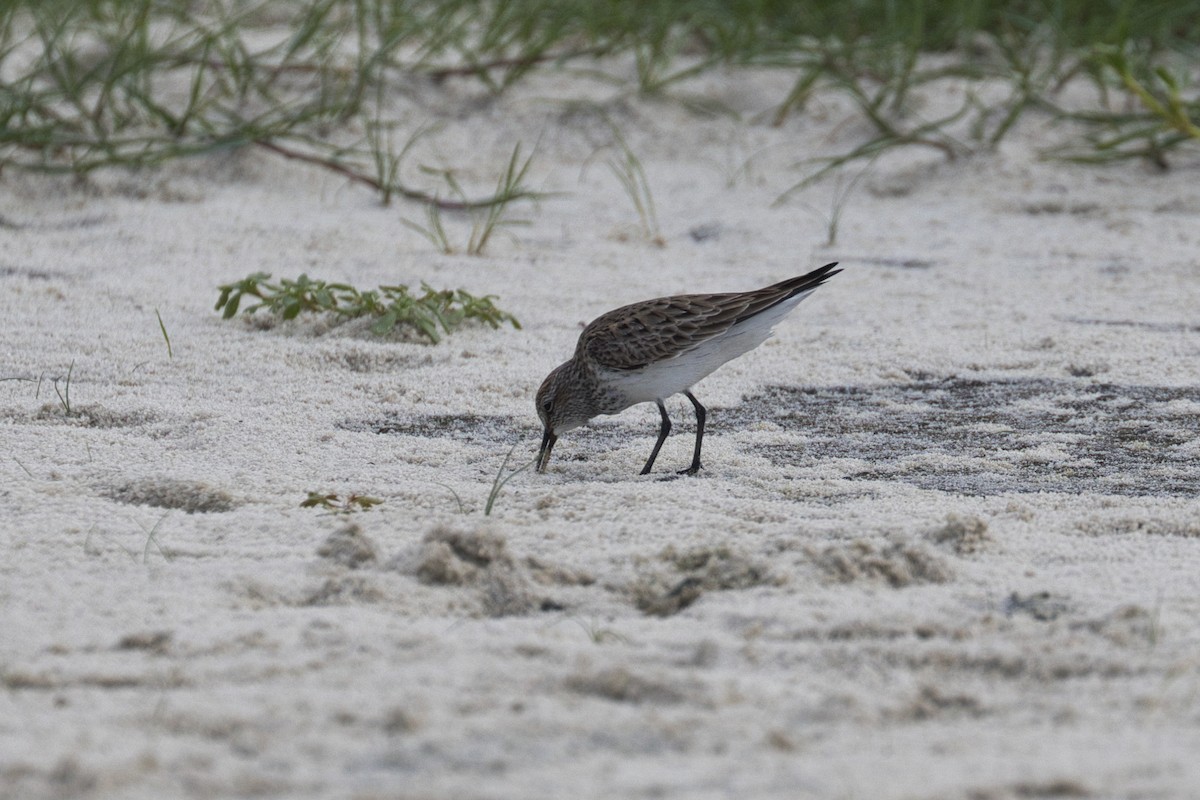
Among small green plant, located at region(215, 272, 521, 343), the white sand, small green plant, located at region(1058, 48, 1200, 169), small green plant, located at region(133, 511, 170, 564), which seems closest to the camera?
the white sand

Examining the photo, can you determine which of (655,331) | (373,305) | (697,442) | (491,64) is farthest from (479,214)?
(697,442)

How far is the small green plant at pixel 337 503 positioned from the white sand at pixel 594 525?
0.15 ft

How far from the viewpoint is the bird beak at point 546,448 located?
402cm

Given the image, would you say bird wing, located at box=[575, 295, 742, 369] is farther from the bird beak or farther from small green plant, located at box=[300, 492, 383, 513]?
small green plant, located at box=[300, 492, 383, 513]

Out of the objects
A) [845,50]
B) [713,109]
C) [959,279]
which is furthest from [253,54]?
[959,279]

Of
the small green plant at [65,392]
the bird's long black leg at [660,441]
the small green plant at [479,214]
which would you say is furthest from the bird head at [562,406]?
the small green plant at [479,214]

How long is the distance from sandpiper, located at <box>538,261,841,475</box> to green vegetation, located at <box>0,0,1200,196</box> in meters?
2.19

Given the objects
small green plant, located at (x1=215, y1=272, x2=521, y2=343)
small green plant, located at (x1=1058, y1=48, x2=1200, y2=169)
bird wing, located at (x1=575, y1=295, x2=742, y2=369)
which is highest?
small green plant, located at (x1=1058, y1=48, x2=1200, y2=169)

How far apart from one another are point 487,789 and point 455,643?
0.55 m

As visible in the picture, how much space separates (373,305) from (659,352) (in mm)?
1320

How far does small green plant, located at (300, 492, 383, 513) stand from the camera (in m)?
3.43

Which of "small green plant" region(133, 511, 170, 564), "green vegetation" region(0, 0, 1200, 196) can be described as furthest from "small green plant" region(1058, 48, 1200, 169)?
"small green plant" region(133, 511, 170, 564)

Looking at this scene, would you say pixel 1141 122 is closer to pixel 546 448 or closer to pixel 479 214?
pixel 479 214

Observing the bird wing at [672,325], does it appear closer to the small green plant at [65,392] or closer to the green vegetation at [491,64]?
the small green plant at [65,392]
